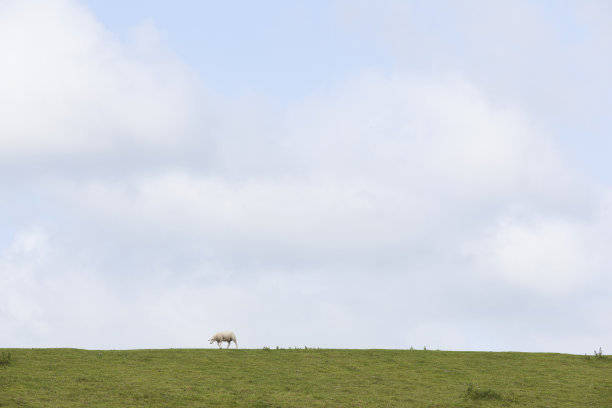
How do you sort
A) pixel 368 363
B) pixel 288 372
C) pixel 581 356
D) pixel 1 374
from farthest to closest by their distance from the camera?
pixel 581 356 < pixel 368 363 < pixel 288 372 < pixel 1 374

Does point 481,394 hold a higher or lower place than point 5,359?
lower

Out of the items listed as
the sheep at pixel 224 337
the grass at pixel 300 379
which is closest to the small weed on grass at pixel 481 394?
the grass at pixel 300 379

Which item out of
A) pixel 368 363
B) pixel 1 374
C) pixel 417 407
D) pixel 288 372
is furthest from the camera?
pixel 368 363

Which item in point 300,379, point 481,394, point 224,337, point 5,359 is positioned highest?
point 224,337

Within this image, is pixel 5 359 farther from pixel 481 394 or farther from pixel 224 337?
pixel 481 394

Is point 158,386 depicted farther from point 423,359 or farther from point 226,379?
point 423,359

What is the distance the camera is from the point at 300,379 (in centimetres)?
3497

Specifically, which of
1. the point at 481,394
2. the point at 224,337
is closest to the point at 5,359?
the point at 224,337

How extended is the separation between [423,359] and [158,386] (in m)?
14.4

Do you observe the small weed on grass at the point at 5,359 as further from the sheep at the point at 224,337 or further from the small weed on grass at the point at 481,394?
the small weed on grass at the point at 481,394

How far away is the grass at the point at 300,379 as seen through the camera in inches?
1220

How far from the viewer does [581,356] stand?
140 feet

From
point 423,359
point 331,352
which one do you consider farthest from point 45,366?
point 423,359

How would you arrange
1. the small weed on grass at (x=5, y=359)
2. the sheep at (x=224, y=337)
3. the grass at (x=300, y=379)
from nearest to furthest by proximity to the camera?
the grass at (x=300, y=379) < the small weed on grass at (x=5, y=359) < the sheep at (x=224, y=337)
